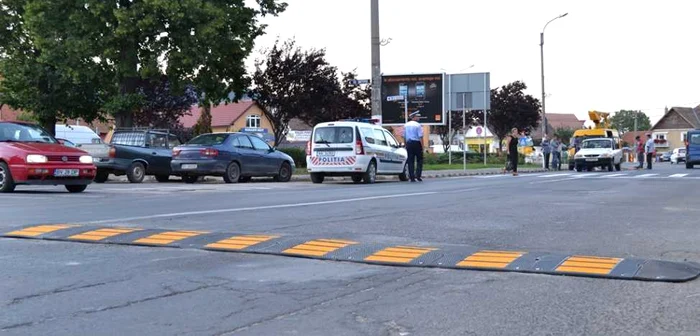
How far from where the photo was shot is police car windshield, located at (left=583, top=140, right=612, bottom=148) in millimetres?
36969

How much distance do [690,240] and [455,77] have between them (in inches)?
1381

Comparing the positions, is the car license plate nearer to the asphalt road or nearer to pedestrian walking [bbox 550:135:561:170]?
the asphalt road

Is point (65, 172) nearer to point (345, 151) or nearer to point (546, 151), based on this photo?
point (345, 151)

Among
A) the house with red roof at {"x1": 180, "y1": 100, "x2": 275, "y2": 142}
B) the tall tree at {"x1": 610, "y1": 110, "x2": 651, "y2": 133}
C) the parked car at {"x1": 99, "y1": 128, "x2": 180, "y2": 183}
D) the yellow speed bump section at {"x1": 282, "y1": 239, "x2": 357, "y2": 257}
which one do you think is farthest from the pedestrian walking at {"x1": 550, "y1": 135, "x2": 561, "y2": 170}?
the tall tree at {"x1": 610, "y1": 110, "x2": 651, "y2": 133}

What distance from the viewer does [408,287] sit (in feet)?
19.0

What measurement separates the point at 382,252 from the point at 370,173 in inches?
527

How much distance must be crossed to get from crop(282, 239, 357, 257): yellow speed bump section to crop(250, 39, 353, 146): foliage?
3146 centimetres

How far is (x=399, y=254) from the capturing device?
7.16 metres

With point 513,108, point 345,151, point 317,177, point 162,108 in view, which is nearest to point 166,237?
point 345,151

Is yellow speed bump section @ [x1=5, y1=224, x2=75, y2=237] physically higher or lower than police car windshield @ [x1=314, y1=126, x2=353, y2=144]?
lower

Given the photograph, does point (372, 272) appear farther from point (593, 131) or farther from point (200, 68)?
point (593, 131)

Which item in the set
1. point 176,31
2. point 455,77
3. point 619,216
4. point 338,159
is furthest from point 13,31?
point 619,216

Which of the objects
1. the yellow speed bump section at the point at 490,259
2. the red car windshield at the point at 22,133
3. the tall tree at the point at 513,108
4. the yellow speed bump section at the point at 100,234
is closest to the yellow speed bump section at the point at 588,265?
the yellow speed bump section at the point at 490,259

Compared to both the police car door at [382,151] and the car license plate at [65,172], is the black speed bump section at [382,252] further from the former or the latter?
the police car door at [382,151]
